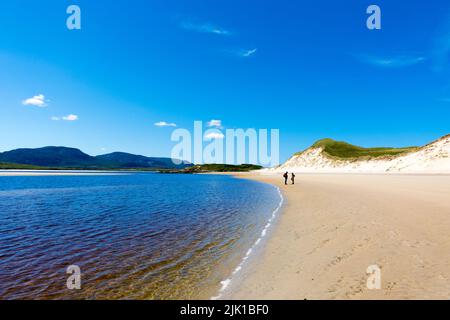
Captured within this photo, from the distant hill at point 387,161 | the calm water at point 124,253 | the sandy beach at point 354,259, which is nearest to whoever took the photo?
the sandy beach at point 354,259

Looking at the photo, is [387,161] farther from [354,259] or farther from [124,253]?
[124,253]

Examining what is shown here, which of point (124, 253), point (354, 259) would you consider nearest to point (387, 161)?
point (354, 259)

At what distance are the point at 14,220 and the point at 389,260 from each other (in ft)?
76.5

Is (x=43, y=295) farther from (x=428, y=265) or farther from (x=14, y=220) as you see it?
(x=14, y=220)

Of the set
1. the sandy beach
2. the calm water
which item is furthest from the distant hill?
the calm water

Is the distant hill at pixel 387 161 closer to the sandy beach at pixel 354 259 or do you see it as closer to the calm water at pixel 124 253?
the sandy beach at pixel 354 259

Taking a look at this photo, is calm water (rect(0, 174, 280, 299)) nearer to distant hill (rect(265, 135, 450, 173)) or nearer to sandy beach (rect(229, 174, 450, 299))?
sandy beach (rect(229, 174, 450, 299))

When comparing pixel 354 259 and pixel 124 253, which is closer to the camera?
pixel 354 259

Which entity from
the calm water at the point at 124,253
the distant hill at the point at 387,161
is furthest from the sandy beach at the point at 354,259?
the distant hill at the point at 387,161

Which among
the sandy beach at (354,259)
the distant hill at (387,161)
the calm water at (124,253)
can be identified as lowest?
the calm water at (124,253)

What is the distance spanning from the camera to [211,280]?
7.94 meters

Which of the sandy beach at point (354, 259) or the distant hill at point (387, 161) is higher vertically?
the distant hill at point (387, 161)

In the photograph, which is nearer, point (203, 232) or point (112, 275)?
point (112, 275)
